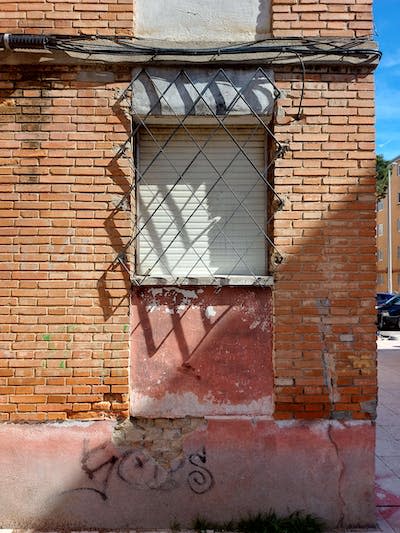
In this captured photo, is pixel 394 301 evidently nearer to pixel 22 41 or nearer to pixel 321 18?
pixel 321 18

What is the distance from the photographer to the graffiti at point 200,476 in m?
3.88

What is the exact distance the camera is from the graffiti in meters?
3.88

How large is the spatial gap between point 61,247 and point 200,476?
7.54ft

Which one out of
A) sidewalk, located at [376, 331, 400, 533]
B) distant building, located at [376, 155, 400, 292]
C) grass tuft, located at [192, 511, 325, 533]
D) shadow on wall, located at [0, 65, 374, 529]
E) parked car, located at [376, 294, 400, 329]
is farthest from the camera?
distant building, located at [376, 155, 400, 292]

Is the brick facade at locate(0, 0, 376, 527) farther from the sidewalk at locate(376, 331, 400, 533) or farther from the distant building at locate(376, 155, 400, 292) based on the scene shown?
the distant building at locate(376, 155, 400, 292)

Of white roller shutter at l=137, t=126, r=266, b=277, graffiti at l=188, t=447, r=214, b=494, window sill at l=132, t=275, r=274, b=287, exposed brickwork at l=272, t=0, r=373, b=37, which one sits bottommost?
graffiti at l=188, t=447, r=214, b=494

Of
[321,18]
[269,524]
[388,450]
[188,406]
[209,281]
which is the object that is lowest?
[388,450]

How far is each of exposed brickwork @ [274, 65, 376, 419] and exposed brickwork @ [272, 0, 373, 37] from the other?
37cm

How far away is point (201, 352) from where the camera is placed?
3953 millimetres

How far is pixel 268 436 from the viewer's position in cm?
390

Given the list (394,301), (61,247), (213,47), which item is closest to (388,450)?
(61,247)

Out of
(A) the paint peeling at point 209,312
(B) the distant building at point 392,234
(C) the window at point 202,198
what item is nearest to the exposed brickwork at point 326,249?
(C) the window at point 202,198

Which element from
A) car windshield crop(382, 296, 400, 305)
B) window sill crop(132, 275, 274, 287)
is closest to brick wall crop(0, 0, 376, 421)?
window sill crop(132, 275, 274, 287)

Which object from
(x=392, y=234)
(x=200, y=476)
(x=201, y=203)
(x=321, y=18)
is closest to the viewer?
(x=200, y=476)
